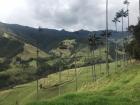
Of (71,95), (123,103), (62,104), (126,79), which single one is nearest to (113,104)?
(123,103)

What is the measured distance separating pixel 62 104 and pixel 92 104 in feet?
9.67

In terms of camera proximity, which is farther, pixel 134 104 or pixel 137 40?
pixel 137 40

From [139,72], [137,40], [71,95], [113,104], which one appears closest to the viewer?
[113,104]

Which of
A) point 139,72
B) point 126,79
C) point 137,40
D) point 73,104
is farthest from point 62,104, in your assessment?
point 137,40

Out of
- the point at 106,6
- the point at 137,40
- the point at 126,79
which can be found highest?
the point at 106,6

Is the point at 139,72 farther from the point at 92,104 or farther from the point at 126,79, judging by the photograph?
the point at 92,104

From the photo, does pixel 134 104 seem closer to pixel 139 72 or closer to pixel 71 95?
pixel 71 95

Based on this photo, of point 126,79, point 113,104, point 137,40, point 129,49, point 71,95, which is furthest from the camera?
point 129,49

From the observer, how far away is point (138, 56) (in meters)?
146

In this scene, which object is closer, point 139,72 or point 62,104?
point 62,104

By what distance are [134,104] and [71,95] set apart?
10001 mm

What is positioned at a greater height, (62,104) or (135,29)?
(135,29)

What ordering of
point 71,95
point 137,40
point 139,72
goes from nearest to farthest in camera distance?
point 71,95 → point 139,72 → point 137,40

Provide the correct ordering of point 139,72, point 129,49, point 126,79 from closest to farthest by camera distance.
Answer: point 126,79 < point 139,72 < point 129,49
